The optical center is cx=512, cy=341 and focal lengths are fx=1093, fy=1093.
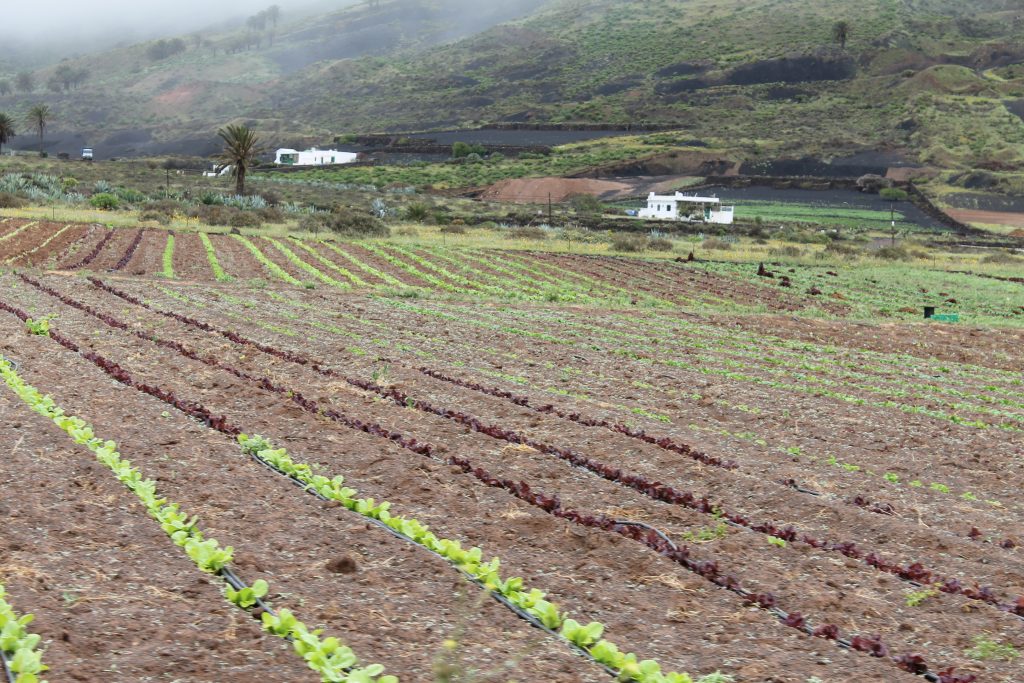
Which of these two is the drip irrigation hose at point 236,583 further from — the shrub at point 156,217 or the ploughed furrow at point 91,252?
the shrub at point 156,217

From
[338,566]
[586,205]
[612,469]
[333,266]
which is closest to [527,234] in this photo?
[333,266]

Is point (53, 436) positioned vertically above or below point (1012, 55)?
below

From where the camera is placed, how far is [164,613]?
616 cm

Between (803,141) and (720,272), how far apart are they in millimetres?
78018

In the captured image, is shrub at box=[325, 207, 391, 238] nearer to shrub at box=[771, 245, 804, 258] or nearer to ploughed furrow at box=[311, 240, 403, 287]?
ploughed furrow at box=[311, 240, 403, 287]

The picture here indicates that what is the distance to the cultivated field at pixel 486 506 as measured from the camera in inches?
245

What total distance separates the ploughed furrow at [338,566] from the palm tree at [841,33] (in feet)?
499

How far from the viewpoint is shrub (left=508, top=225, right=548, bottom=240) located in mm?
52431

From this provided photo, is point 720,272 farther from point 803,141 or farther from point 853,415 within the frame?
point 803,141

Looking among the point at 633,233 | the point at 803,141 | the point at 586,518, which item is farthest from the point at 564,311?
the point at 803,141

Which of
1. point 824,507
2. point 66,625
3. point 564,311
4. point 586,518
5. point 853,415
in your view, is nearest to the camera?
point 66,625

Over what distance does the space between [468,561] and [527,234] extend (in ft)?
153

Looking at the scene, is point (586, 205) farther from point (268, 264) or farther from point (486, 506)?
point (486, 506)

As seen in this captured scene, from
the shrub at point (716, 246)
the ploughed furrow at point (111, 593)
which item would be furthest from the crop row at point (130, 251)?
the shrub at point (716, 246)
